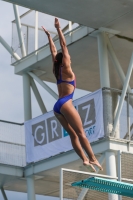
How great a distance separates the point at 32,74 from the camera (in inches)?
1291

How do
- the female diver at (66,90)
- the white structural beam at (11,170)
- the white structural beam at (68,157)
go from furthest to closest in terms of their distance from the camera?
the white structural beam at (11,170) → the white structural beam at (68,157) → the female diver at (66,90)

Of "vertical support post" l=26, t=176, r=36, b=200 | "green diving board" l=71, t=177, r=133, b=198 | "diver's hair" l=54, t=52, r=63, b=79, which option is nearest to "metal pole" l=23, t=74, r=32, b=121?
"vertical support post" l=26, t=176, r=36, b=200

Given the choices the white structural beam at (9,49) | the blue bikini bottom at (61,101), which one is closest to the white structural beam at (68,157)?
the white structural beam at (9,49)

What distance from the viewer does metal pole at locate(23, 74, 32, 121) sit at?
33.5 m

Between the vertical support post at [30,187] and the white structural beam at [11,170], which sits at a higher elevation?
the white structural beam at [11,170]

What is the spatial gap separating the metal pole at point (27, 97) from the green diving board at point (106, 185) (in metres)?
15.8

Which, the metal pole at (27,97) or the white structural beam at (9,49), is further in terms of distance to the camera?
the metal pole at (27,97)

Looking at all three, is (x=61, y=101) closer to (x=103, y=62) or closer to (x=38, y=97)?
(x=103, y=62)

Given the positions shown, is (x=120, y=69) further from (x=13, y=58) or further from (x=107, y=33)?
(x=13, y=58)

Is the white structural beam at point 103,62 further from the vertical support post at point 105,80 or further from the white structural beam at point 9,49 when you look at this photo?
the white structural beam at point 9,49

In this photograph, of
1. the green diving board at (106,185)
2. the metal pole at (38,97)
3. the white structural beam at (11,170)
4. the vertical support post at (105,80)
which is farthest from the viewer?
the metal pole at (38,97)

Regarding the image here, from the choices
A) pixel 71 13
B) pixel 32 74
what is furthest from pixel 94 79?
pixel 71 13

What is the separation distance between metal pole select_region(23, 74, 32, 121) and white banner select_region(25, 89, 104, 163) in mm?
2116

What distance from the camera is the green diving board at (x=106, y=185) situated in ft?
53.6
